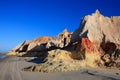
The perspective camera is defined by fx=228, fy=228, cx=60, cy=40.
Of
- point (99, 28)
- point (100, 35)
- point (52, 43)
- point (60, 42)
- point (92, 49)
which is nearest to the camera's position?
point (92, 49)

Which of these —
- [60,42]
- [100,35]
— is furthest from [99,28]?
[60,42]

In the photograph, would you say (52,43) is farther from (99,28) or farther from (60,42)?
(99,28)

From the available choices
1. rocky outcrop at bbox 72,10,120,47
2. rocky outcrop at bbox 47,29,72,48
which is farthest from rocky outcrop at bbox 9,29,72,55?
rocky outcrop at bbox 72,10,120,47

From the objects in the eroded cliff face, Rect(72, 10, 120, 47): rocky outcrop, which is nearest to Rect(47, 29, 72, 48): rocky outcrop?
Rect(72, 10, 120, 47): rocky outcrop

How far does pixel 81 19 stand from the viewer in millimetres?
22547

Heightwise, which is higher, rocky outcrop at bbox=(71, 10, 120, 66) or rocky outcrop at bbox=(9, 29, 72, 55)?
rocky outcrop at bbox=(9, 29, 72, 55)

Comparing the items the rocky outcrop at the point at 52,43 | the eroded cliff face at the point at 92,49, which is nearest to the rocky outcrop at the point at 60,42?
the rocky outcrop at the point at 52,43

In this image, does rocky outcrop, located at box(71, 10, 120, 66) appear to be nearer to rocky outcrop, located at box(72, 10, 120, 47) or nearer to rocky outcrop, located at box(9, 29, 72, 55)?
rocky outcrop, located at box(72, 10, 120, 47)

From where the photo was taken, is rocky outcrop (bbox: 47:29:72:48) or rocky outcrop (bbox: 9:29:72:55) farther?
rocky outcrop (bbox: 9:29:72:55)

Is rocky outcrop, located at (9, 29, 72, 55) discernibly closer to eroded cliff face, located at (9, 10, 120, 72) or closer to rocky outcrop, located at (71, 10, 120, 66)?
rocky outcrop, located at (71, 10, 120, 66)

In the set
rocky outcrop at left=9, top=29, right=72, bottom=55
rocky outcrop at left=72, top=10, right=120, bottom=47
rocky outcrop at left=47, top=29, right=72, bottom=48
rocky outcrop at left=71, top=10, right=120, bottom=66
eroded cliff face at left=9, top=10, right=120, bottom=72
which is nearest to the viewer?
eroded cliff face at left=9, top=10, right=120, bottom=72

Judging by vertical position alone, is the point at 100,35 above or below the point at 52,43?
below

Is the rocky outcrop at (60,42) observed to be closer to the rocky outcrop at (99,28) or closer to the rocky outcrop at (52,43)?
the rocky outcrop at (52,43)

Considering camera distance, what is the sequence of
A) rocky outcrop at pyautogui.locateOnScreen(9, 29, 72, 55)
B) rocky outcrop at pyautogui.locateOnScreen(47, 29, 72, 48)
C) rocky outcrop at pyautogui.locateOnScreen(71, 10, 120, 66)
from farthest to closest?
rocky outcrop at pyautogui.locateOnScreen(9, 29, 72, 55)
rocky outcrop at pyautogui.locateOnScreen(47, 29, 72, 48)
rocky outcrop at pyautogui.locateOnScreen(71, 10, 120, 66)
